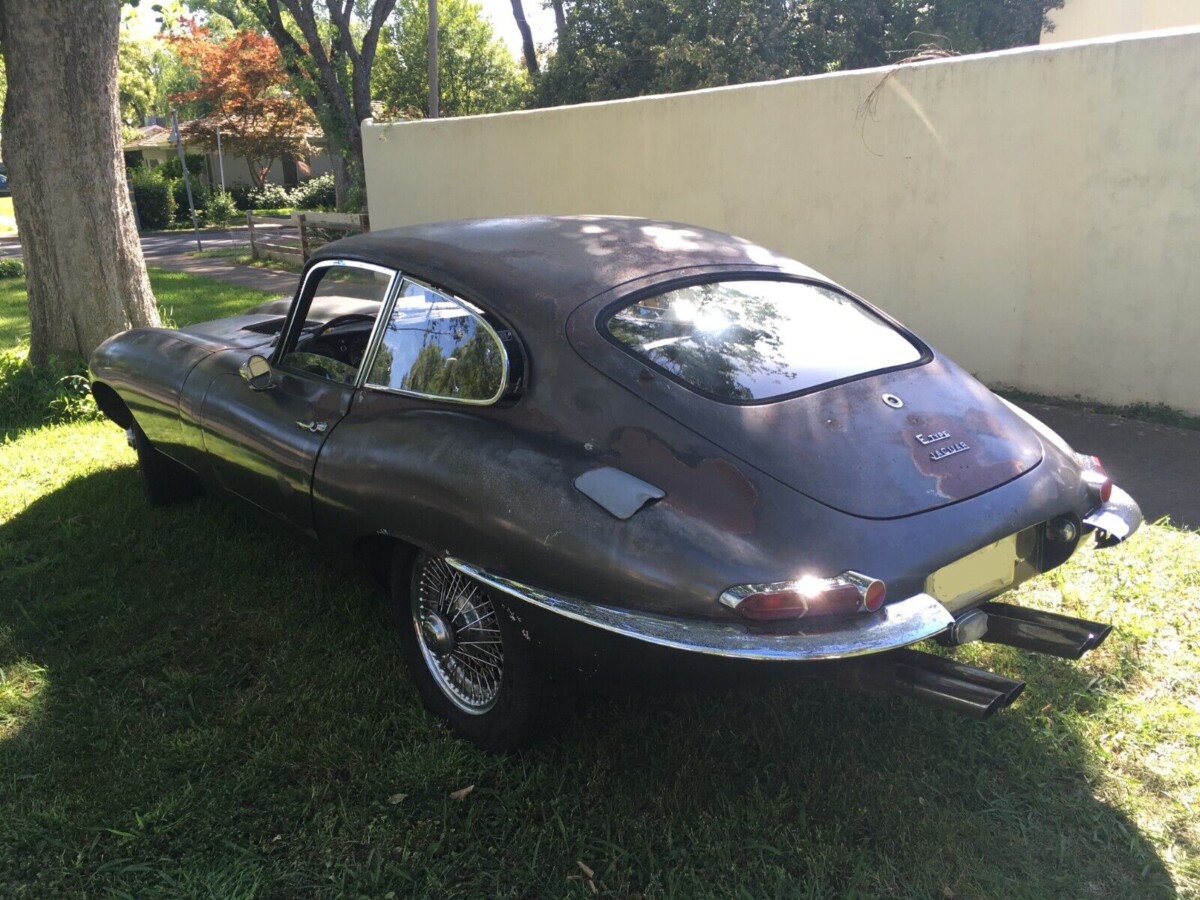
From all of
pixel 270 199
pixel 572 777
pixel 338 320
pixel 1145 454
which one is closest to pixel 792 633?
pixel 572 777

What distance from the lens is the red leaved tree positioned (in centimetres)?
3438

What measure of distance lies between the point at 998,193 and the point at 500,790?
18.4 feet

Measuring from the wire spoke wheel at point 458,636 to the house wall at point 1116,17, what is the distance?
41.6ft

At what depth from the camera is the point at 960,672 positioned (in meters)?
2.52

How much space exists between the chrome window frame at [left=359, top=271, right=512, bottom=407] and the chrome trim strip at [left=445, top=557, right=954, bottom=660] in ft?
2.48

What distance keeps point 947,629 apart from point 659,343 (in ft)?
3.72

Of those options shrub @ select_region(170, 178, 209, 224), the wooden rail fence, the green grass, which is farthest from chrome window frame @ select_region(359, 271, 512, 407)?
shrub @ select_region(170, 178, 209, 224)

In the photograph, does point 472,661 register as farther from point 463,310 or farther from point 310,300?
point 310,300

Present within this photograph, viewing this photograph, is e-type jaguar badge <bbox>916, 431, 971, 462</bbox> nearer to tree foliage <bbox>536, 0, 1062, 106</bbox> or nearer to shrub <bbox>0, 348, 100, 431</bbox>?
shrub <bbox>0, 348, 100, 431</bbox>

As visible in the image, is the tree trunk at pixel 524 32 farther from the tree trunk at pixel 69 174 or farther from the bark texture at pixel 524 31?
the tree trunk at pixel 69 174

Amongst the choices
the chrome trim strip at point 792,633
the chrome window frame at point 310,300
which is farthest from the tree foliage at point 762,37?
the chrome trim strip at point 792,633

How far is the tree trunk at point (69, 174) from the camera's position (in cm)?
681

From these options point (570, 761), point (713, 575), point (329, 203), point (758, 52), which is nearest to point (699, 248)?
point (713, 575)

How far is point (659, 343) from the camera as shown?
292 centimetres
